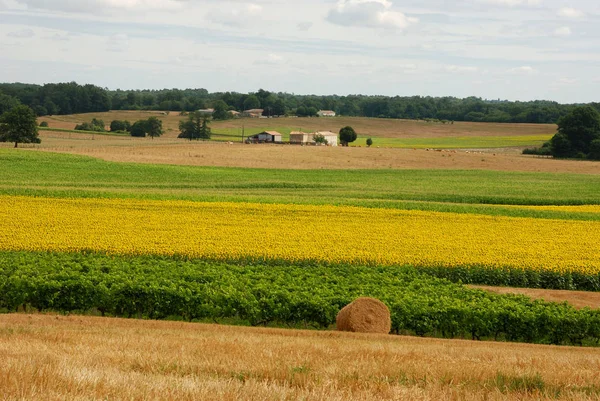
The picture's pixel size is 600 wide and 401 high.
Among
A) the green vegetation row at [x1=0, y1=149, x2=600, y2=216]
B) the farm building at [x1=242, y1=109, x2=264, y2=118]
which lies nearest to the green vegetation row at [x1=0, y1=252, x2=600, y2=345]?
the green vegetation row at [x1=0, y1=149, x2=600, y2=216]

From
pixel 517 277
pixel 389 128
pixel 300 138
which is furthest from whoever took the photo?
pixel 389 128

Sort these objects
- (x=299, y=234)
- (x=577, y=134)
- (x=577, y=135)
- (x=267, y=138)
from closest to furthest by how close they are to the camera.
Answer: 1. (x=299, y=234)
2. (x=577, y=134)
3. (x=577, y=135)
4. (x=267, y=138)

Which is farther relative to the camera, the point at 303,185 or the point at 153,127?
the point at 153,127

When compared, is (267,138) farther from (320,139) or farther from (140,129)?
(140,129)

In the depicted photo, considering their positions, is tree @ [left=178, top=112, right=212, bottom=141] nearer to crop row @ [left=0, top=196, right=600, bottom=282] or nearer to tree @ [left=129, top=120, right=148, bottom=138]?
tree @ [left=129, top=120, right=148, bottom=138]

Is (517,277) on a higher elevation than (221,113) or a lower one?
lower

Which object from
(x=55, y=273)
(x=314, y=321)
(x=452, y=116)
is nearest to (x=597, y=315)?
(x=314, y=321)

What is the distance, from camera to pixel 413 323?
1903 centimetres

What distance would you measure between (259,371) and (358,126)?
157478 millimetres

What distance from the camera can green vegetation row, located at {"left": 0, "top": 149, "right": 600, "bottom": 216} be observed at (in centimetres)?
4388

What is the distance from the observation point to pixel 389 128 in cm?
16362

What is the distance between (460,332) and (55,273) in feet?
36.2

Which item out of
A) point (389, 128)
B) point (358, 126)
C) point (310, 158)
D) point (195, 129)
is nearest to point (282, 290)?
point (310, 158)

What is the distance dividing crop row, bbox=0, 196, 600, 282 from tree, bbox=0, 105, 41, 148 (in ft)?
187
